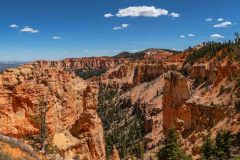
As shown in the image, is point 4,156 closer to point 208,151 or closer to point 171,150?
point 171,150

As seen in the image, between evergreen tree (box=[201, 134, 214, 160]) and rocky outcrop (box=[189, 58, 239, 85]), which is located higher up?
rocky outcrop (box=[189, 58, 239, 85])

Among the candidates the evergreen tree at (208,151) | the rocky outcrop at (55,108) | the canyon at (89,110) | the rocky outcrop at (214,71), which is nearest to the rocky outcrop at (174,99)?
the canyon at (89,110)

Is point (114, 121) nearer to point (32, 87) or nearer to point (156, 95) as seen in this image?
point (156, 95)

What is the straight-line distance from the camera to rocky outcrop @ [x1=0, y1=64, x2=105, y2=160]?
35469 millimetres

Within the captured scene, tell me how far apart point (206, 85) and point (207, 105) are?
43316mm

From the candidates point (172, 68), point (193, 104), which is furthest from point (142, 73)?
point (193, 104)

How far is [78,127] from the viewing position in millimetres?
41812

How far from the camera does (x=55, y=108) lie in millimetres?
38594

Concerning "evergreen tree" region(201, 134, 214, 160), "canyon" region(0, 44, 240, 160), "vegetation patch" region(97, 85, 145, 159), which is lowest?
"vegetation patch" region(97, 85, 145, 159)

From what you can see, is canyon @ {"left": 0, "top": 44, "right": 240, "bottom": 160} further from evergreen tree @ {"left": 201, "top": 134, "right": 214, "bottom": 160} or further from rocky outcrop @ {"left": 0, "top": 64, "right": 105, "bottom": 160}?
evergreen tree @ {"left": 201, "top": 134, "right": 214, "bottom": 160}

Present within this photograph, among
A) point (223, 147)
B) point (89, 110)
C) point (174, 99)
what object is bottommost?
point (223, 147)


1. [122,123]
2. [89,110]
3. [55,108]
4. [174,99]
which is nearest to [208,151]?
[89,110]

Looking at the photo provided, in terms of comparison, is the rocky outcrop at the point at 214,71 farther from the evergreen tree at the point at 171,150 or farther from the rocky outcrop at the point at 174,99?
the evergreen tree at the point at 171,150

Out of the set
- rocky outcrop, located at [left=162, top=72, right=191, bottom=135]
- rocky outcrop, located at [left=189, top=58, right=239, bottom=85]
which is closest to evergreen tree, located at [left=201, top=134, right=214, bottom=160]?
rocky outcrop, located at [left=162, top=72, right=191, bottom=135]
